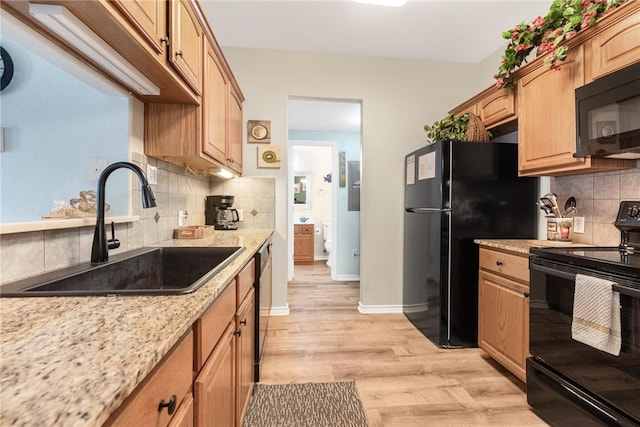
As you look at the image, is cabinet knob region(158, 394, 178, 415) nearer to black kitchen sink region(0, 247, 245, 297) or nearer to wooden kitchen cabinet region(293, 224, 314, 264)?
black kitchen sink region(0, 247, 245, 297)

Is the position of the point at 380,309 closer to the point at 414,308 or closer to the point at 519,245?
the point at 414,308

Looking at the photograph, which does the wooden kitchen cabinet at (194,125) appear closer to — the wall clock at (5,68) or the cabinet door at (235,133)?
the cabinet door at (235,133)

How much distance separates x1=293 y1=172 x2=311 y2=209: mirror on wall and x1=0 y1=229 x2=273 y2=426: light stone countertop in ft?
17.7

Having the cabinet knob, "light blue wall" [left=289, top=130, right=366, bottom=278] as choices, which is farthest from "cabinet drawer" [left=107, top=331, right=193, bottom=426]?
"light blue wall" [left=289, top=130, right=366, bottom=278]

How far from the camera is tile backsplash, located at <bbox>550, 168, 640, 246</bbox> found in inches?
67.3

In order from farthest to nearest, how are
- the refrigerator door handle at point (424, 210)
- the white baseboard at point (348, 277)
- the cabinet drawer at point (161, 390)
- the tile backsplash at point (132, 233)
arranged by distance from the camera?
the white baseboard at point (348, 277)
the refrigerator door handle at point (424, 210)
the tile backsplash at point (132, 233)
the cabinet drawer at point (161, 390)

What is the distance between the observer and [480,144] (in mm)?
2236

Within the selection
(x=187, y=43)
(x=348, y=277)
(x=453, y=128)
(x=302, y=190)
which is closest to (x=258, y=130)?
(x=187, y=43)

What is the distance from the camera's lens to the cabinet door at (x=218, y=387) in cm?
80

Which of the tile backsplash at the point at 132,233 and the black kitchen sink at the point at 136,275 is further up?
the tile backsplash at the point at 132,233

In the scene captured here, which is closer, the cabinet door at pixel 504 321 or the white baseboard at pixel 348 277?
the cabinet door at pixel 504 321

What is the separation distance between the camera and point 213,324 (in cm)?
92

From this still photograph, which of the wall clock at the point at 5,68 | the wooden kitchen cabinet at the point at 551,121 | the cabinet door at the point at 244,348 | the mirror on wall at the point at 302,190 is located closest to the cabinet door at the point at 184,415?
the cabinet door at the point at 244,348

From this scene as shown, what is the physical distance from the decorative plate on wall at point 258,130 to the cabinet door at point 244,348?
1.72 meters
